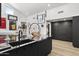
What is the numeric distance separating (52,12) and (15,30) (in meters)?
5.16

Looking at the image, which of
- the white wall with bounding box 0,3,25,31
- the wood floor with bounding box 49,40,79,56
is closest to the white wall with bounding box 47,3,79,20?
the wood floor with bounding box 49,40,79,56

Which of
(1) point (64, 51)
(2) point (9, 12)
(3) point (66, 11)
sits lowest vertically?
(1) point (64, 51)

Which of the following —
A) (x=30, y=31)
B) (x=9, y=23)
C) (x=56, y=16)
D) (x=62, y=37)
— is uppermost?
(x=56, y=16)

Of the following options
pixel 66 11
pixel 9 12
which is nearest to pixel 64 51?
pixel 66 11

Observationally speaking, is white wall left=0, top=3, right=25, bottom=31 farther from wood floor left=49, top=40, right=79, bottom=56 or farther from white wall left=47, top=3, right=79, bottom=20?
white wall left=47, top=3, right=79, bottom=20

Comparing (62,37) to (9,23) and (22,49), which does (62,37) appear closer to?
(9,23)

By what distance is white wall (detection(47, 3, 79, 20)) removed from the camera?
7309mm

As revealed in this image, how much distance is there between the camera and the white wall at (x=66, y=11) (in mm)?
7309

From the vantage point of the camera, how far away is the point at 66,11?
8.05m

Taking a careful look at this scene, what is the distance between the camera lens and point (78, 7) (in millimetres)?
7113

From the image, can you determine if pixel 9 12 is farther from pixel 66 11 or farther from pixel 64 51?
pixel 66 11

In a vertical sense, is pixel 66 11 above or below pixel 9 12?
above

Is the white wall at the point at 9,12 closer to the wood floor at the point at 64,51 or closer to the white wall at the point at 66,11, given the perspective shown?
the wood floor at the point at 64,51

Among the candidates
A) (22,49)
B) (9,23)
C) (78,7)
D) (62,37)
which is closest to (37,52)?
(22,49)
